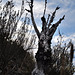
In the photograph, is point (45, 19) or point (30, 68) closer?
point (45, 19)

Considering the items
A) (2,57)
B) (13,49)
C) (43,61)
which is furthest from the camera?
(13,49)

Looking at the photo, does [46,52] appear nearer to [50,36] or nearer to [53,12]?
[50,36]

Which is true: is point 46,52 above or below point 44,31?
below

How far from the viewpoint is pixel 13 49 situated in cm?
499


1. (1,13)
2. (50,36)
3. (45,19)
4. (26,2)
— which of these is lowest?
(50,36)

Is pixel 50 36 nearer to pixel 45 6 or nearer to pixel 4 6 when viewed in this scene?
pixel 45 6

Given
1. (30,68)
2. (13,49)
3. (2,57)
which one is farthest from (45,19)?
(30,68)

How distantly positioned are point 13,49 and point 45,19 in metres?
1.52

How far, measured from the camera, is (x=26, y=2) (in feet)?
17.2

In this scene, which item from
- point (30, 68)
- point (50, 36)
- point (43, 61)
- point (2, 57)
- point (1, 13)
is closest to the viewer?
point (43, 61)

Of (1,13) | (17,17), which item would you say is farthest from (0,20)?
(17,17)

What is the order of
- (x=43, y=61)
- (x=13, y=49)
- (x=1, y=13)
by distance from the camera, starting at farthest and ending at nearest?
(x=1, y=13)
(x=13, y=49)
(x=43, y=61)

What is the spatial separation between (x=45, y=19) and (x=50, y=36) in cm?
67

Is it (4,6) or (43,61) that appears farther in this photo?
(4,6)
